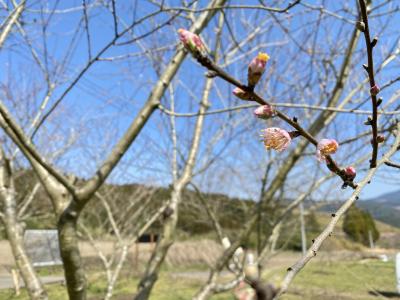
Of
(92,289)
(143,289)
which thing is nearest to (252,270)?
(143,289)

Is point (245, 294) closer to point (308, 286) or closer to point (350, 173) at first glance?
point (350, 173)

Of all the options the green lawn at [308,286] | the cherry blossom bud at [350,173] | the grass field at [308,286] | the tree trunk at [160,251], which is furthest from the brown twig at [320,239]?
the green lawn at [308,286]

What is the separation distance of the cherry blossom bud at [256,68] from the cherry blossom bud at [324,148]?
166mm

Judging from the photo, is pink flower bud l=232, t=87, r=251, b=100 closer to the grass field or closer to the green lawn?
the grass field

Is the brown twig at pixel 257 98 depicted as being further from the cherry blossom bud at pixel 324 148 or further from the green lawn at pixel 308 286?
the green lawn at pixel 308 286

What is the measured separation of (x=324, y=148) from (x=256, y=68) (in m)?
0.18

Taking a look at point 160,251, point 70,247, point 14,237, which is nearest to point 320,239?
point 70,247

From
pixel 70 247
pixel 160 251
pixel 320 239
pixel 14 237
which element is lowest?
pixel 160 251

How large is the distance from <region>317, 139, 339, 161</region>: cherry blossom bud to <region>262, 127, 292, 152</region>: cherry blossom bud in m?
0.04

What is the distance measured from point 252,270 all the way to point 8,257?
639cm

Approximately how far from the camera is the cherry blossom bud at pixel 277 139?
62 centimetres

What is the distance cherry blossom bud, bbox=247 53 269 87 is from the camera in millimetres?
498

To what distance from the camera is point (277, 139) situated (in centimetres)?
62

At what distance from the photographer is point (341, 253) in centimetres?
1680
